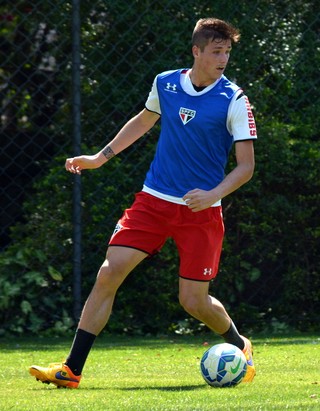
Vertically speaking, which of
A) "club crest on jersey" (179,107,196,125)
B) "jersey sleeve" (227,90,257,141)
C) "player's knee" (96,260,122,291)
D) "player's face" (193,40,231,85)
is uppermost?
"player's face" (193,40,231,85)

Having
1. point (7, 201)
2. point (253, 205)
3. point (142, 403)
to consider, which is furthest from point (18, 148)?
point (142, 403)

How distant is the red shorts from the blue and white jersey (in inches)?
2.9

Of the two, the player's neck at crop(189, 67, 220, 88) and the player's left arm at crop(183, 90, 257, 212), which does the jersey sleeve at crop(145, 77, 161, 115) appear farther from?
the player's left arm at crop(183, 90, 257, 212)

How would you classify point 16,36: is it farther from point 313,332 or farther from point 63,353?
point 313,332

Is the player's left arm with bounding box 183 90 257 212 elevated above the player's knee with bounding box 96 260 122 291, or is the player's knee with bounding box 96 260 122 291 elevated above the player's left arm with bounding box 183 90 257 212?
the player's left arm with bounding box 183 90 257 212

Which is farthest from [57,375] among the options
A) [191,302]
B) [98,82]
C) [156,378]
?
[98,82]

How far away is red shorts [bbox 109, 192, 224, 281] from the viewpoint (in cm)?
602

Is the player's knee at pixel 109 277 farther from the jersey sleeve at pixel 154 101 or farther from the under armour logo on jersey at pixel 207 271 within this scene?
the jersey sleeve at pixel 154 101

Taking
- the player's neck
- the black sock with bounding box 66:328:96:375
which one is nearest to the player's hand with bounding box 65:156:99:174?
the player's neck

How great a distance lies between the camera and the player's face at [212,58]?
6.01 m

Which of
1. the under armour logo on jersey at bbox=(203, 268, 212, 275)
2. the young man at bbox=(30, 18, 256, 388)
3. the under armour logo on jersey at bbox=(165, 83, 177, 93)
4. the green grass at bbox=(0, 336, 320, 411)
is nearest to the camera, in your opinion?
the green grass at bbox=(0, 336, 320, 411)

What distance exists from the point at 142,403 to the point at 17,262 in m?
3.53

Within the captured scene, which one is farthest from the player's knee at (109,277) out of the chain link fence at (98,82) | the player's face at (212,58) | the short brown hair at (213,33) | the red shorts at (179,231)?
the chain link fence at (98,82)

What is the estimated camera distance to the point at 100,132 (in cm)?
882
